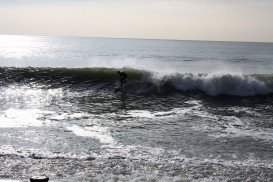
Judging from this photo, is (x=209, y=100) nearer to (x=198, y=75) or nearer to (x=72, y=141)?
(x=198, y=75)

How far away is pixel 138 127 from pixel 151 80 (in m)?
9.77

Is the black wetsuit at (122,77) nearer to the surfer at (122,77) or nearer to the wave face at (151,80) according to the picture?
the surfer at (122,77)

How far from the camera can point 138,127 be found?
12.3 m

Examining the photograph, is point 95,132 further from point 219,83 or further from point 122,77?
point 219,83

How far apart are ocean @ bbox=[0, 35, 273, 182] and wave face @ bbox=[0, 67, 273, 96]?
0.19 ft

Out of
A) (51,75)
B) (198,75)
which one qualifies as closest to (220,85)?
(198,75)

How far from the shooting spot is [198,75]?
21766 mm

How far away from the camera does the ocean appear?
8.25 meters

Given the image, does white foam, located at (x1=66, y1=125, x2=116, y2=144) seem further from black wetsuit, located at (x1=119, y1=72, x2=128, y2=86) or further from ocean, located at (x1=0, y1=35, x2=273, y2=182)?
black wetsuit, located at (x1=119, y1=72, x2=128, y2=86)

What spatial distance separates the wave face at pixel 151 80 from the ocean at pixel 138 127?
6cm

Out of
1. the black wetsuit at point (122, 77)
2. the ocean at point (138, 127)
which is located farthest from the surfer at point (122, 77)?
the ocean at point (138, 127)

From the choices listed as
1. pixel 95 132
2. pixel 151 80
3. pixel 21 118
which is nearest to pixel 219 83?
pixel 151 80

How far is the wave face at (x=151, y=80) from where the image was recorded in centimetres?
2025

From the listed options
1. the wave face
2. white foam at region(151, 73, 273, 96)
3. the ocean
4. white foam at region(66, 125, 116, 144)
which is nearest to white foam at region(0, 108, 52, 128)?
the ocean
